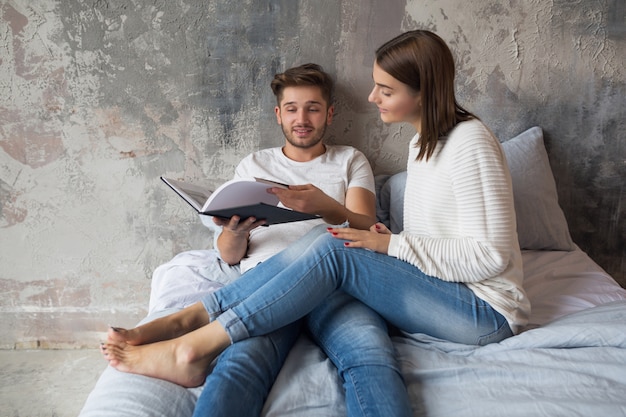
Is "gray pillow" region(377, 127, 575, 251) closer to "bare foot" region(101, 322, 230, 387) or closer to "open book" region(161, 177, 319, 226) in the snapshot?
"open book" region(161, 177, 319, 226)

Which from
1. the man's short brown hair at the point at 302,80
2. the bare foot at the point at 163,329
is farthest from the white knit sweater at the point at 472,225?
the man's short brown hair at the point at 302,80

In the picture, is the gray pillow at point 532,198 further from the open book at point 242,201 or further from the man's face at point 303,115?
Answer: the open book at point 242,201

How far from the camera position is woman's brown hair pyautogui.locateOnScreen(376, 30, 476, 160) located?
4.53 feet

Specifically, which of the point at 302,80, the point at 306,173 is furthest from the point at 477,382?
the point at 302,80

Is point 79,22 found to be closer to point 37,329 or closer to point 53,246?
point 53,246

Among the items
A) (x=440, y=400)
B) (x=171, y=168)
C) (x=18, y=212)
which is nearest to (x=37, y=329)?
(x=18, y=212)

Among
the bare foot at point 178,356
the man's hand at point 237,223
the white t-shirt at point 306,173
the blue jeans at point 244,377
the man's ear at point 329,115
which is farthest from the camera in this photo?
the man's ear at point 329,115

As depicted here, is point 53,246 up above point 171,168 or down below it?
below

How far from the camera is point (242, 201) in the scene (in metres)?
1.43

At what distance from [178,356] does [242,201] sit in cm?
44

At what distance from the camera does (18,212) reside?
225 centimetres

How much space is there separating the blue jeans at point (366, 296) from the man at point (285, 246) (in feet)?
0.20

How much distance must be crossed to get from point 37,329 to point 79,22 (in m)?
1.36

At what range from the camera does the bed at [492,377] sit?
1.18 meters
